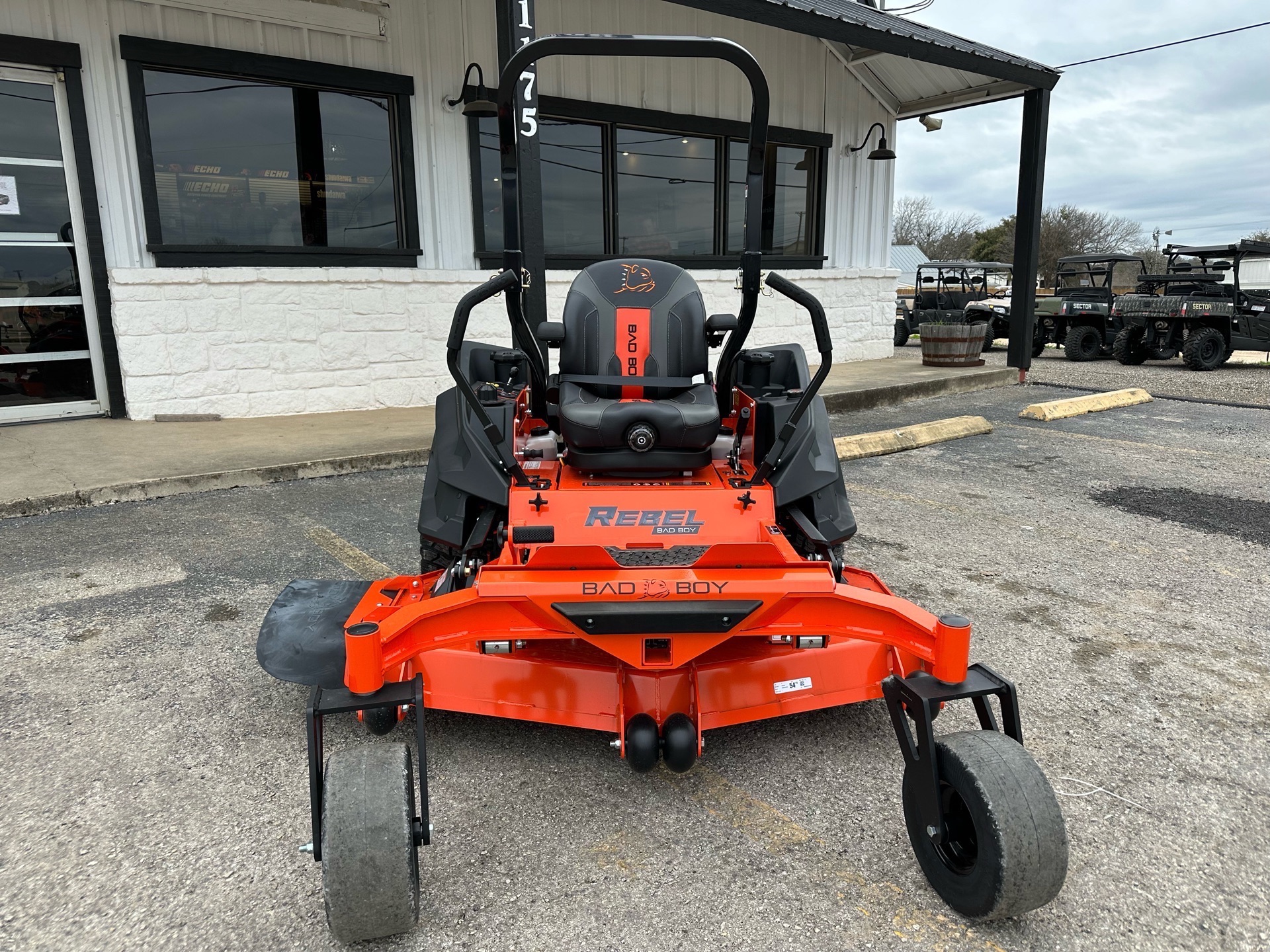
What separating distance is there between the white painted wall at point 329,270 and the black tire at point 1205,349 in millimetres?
8552

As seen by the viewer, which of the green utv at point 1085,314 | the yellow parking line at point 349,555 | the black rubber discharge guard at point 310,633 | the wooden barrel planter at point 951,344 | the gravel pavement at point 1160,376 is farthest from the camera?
the green utv at point 1085,314

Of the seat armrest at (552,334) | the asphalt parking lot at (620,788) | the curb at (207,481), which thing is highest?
the seat armrest at (552,334)

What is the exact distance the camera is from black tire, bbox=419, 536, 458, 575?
3.39 m

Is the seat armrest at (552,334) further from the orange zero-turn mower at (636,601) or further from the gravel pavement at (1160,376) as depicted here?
the gravel pavement at (1160,376)

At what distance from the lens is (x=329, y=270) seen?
8.30 m

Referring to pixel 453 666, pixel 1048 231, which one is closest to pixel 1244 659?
pixel 453 666

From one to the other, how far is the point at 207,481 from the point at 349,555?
1.87m

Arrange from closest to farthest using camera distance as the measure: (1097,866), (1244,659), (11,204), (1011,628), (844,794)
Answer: (1097,866)
(844,794)
(1244,659)
(1011,628)
(11,204)

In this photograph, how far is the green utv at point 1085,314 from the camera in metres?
16.2

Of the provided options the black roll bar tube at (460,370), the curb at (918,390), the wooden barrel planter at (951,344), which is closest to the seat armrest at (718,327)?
the black roll bar tube at (460,370)

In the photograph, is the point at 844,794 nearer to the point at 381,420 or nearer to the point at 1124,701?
the point at 1124,701

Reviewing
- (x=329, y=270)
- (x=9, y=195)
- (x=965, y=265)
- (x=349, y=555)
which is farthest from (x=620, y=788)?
(x=965, y=265)

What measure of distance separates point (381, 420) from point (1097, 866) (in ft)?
23.0

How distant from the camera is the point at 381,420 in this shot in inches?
319
